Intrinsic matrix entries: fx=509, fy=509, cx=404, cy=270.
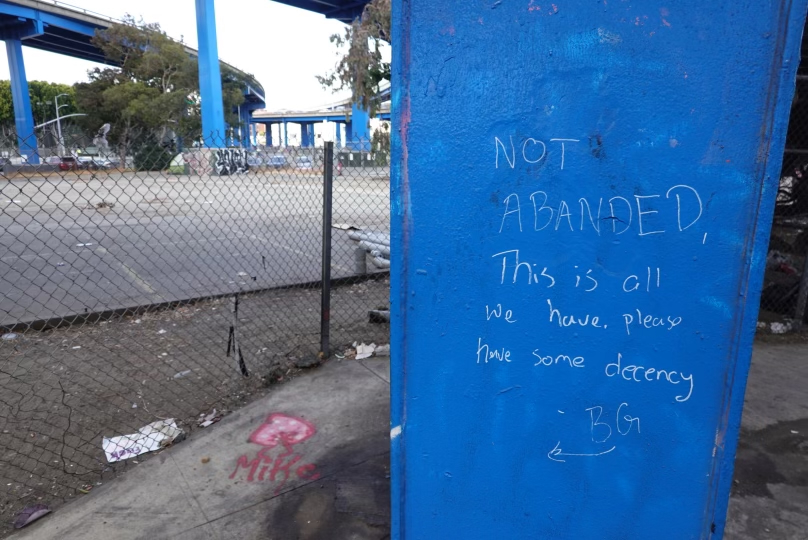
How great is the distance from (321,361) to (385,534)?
1991 millimetres

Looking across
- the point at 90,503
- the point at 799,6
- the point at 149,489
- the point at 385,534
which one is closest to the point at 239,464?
the point at 149,489

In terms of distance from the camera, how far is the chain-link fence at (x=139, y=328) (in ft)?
10.2

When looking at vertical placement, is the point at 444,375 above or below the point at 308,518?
above

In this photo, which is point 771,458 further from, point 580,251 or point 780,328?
point 780,328

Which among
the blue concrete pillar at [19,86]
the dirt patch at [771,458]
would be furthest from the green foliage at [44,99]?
the dirt patch at [771,458]

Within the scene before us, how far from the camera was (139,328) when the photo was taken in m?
4.96

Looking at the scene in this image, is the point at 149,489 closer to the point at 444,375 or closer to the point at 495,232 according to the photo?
the point at 444,375

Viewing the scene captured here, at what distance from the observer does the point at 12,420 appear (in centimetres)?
332

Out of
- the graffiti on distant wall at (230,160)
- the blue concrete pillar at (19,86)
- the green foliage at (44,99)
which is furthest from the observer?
the green foliage at (44,99)

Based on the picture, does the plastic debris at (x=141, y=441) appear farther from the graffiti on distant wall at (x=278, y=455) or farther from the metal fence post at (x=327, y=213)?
the metal fence post at (x=327, y=213)

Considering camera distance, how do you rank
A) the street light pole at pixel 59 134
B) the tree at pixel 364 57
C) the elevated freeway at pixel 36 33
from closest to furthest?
the street light pole at pixel 59 134 → the tree at pixel 364 57 → the elevated freeway at pixel 36 33

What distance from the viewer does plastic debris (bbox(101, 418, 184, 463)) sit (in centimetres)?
299

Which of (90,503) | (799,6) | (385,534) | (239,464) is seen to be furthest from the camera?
(239,464)

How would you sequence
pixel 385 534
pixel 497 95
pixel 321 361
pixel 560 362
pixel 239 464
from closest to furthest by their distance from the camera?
pixel 497 95
pixel 560 362
pixel 385 534
pixel 239 464
pixel 321 361
